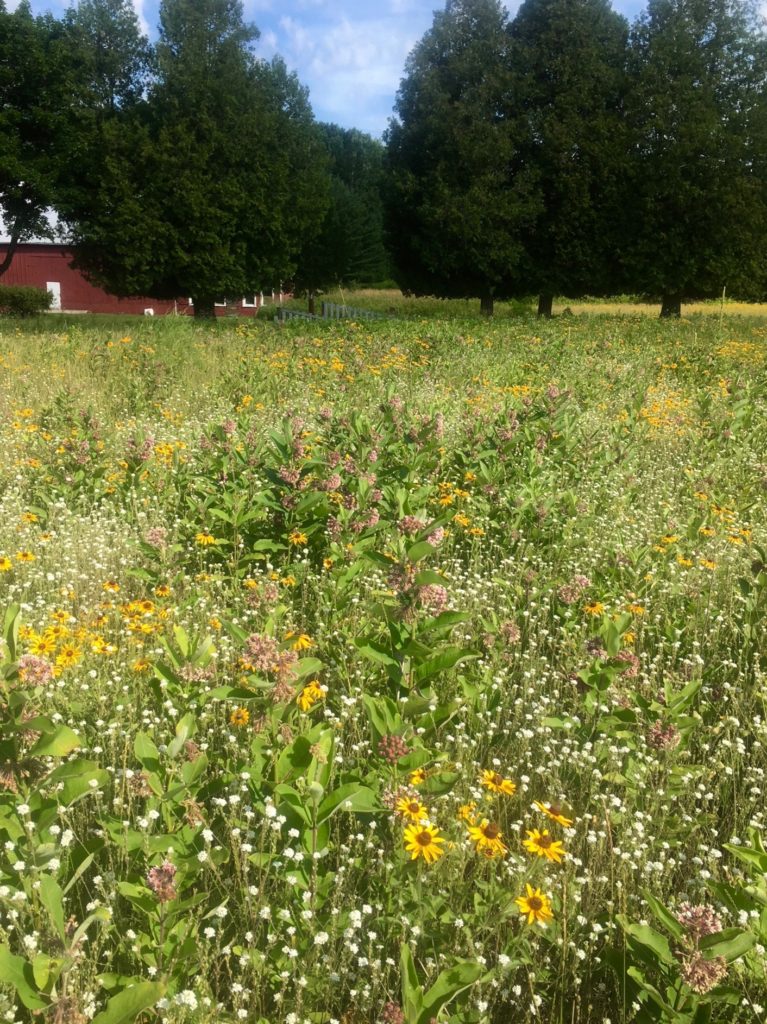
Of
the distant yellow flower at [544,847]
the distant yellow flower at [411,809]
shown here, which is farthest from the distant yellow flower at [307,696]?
the distant yellow flower at [544,847]

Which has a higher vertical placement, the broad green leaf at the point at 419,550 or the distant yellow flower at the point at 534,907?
the broad green leaf at the point at 419,550

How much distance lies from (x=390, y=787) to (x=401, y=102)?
3126 cm

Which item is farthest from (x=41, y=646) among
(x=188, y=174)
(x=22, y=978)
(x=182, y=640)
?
(x=188, y=174)

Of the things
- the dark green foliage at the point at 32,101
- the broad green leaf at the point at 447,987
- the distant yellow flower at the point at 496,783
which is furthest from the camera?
the dark green foliage at the point at 32,101

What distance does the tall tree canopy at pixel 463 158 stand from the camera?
88.6ft

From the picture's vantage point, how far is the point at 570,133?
89.8 feet

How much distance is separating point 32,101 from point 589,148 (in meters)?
18.4

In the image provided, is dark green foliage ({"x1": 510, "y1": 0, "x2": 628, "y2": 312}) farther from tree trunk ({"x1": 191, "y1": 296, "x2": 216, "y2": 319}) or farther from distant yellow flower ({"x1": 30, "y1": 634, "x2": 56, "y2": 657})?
distant yellow flower ({"x1": 30, "y1": 634, "x2": 56, "y2": 657})

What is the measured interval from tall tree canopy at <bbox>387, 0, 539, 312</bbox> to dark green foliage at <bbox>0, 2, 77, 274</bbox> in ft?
37.6

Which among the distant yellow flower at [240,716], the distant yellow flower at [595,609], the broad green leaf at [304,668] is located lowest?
the distant yellow flower at [240,716]

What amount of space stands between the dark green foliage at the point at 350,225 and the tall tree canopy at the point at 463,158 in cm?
258

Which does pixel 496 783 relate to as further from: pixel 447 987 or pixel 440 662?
pixel 447 987

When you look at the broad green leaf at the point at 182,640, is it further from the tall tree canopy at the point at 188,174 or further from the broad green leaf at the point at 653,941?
the tall tree canopy at the point at 188,174

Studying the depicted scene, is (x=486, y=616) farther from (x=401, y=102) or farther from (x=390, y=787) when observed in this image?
(x=401, y=102)
